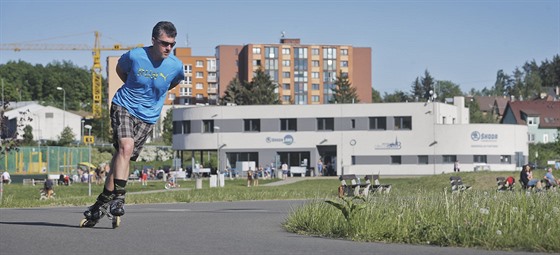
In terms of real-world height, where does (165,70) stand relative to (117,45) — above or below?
below

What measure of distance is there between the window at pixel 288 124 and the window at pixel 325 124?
7.03 ft

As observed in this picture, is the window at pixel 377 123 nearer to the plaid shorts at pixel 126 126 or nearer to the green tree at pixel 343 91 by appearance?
the green tree at pixel 343 91

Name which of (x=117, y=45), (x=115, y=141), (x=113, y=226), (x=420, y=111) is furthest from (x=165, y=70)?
(x=117, y=45)

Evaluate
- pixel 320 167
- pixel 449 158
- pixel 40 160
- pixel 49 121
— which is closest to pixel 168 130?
pixel 49 121

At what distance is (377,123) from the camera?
86.0 meters

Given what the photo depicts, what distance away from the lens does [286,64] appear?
160m

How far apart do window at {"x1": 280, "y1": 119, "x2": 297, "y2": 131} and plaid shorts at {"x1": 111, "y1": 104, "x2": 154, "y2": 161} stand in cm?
7575

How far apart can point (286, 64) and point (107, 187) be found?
149m

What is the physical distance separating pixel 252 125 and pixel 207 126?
4.35 metres

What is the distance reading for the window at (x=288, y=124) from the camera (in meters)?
87.1

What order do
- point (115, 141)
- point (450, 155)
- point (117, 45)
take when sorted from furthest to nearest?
point (117, 45), point (450, 155), point (115, 141)

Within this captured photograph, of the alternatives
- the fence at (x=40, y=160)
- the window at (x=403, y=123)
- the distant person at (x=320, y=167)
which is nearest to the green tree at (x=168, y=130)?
the fence at (x=40, y=160)

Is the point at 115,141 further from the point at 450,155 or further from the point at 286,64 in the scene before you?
the point at 286,64

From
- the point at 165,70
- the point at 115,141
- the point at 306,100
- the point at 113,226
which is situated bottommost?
the point at 113,226
